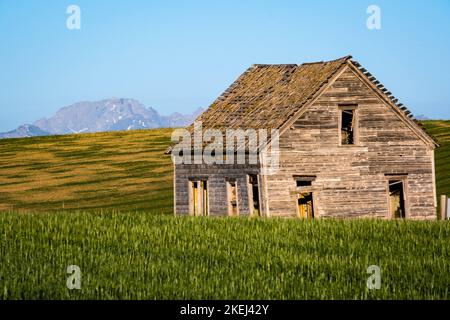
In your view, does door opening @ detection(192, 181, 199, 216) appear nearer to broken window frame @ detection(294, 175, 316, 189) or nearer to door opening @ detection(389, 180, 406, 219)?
broken window frame @ detection(294, 175, 316, 189)

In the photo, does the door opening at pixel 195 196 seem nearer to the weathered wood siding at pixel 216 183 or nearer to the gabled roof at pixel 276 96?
the weathered wood siding at pixel 216 183

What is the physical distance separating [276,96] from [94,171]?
32944 millimetres

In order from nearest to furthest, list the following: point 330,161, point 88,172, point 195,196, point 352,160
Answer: point 330,161 < point 352,160 < point 195,196 < point 88,172

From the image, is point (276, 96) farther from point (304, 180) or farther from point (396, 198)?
point (396, 198)

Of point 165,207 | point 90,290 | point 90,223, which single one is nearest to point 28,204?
point 165,207

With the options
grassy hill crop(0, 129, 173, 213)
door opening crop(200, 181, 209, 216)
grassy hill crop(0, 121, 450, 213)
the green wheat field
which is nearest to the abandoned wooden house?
door opening crop(200, 181, 209, 216)

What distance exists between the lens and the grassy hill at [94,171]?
55.3 m

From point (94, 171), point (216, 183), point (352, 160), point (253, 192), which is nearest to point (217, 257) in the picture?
point (253, 192)

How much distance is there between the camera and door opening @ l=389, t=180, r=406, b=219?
117ft

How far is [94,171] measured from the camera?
67812 mm

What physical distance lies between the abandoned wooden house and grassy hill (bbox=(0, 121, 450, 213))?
1540cm

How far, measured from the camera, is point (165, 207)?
173ft

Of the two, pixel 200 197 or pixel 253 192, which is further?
pixel 200 197

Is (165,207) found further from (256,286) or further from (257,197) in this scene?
(256,286)
